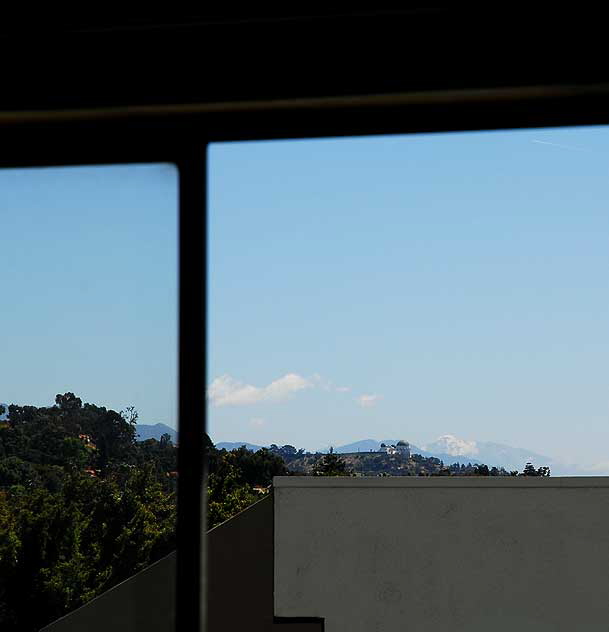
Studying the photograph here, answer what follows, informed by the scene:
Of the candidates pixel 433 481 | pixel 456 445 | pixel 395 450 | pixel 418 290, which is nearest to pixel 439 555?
pixel 433 481

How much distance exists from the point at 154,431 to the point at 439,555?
6.14 meters

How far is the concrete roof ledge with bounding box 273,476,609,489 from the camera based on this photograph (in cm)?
605

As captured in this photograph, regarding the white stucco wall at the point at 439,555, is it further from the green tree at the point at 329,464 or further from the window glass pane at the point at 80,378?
the window glass pane at the point at 80,378

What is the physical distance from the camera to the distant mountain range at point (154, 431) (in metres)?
0.95

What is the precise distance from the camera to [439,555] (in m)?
6.75

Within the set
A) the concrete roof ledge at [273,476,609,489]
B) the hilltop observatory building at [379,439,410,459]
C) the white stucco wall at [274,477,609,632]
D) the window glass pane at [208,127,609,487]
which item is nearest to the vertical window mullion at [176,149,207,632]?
the concrete roof ledge at [273,476,609,489]

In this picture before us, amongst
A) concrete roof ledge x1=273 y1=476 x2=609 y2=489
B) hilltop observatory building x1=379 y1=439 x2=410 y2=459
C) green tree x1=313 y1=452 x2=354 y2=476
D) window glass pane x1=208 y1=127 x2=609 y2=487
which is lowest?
concrete roof ledge x1=273 y1=476 x2=609 y2=489

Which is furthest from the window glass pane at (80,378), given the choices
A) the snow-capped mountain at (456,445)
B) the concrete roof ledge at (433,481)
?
the snow-capped mountain at (456,445)

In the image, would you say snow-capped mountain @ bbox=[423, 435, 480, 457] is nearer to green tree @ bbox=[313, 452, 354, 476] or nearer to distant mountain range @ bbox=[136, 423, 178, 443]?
green tree @ bbox=[313, 452, 354, 476]

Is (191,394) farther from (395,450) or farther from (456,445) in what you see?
(456,445)

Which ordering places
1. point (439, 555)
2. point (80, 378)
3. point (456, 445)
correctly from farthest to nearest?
point (456, 445), point (439, 555), point (80, 378)

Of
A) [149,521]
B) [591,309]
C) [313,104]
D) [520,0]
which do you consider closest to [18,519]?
[149,521]

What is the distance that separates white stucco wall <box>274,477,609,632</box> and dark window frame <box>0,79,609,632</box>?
213 inches

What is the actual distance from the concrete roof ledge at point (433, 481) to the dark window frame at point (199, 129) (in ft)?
16.8
